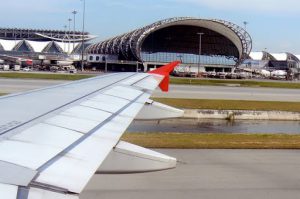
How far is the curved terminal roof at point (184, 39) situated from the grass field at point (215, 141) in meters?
91.2

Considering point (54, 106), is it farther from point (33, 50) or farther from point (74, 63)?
point (33, 50)

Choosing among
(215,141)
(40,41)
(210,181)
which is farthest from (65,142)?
(40,41)

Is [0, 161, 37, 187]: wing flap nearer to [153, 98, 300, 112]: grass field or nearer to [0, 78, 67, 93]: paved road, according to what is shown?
[153, 98, 300, 112]: grass field

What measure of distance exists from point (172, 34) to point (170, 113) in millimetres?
118188

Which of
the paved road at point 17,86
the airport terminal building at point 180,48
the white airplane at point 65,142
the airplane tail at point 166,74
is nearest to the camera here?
the white airplane at point 65,142

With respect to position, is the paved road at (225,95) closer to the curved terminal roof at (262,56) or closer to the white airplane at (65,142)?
the white airplane at (65,142)

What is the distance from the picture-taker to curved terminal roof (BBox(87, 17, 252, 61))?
10831 cm

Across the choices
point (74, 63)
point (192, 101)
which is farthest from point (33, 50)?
point (192, 101)

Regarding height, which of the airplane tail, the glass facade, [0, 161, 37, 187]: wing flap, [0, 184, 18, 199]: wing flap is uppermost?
the glass facade

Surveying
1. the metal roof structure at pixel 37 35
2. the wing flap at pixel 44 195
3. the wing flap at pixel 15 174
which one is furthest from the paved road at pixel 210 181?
the metal roof structure at pixel 37 35

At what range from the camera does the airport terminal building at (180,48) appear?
11388 cm

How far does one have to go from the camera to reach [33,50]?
162m

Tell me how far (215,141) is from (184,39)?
116 metres

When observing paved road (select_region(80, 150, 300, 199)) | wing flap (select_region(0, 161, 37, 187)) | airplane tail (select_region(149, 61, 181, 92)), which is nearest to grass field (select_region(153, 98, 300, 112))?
airplane tail (select_region(149, 61, 181, 92))
